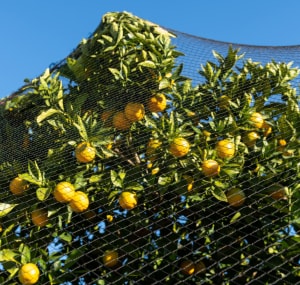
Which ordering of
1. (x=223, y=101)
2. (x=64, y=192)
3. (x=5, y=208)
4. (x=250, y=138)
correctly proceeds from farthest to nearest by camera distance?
(x=223, y=101)
(x=250, y=138)
(x=5, y=208)
(x=64, y=192)

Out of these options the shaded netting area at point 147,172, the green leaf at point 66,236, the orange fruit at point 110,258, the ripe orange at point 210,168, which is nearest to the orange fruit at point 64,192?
the shaded netting area at point 147,172

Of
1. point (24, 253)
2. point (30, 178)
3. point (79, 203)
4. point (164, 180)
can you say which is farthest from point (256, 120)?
point (24, 253)

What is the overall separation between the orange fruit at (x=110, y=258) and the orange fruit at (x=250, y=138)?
65 centimetres

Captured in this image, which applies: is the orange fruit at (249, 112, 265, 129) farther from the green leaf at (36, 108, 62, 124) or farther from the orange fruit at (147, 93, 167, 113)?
the green leaf at (36, 108, 62, 124)

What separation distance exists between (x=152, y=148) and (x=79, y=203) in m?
0.34

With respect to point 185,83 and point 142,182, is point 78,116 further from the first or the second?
point 185,83

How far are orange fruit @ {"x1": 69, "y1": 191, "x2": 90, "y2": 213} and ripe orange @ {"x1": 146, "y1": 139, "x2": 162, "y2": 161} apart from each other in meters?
0.28

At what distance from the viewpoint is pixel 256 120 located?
6.81ft

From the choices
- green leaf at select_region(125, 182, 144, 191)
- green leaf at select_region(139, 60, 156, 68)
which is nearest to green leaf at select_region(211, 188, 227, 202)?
green leaf at select_region(125, 182, 144, 191)

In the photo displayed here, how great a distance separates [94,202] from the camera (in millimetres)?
1941

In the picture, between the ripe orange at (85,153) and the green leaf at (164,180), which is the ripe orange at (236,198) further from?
the ripe orange at (85,153)

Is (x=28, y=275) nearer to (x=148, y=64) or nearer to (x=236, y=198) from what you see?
(x=236, y=198)

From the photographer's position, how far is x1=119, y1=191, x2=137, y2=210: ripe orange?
1848 millimetres

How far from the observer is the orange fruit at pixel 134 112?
207 centimetres
